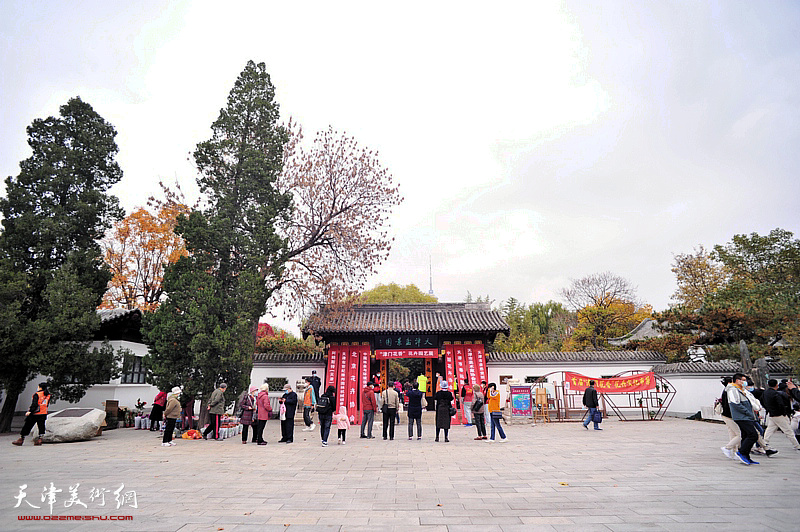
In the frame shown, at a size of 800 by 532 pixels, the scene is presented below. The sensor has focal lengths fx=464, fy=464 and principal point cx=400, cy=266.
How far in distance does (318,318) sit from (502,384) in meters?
8.81

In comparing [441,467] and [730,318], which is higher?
[730,318]

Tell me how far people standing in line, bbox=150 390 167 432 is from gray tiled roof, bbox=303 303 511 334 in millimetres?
5660

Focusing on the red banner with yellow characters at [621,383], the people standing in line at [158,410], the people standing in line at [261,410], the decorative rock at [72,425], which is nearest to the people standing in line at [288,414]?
the people standing in line at [261,410]

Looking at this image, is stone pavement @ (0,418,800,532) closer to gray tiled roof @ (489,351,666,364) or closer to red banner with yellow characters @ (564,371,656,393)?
red banner with yellow characters @ (564,371,656,393)

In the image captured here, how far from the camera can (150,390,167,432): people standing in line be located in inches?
505

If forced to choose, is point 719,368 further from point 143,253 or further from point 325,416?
point 143,253

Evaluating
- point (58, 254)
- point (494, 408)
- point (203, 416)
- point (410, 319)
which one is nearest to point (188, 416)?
point (203, 416)

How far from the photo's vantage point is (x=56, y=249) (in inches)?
511

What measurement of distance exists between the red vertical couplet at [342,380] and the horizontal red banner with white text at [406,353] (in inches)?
52.3

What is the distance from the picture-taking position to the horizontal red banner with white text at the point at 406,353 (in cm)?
1928

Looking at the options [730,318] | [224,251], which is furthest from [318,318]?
[730,318]

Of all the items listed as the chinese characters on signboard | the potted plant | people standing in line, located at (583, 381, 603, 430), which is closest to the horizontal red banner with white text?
the chinese characters on signboard

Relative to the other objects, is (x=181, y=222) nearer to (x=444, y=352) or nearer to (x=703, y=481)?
(x=444, y=352)

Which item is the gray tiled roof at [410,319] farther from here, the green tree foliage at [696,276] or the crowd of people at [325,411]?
the green tree foliage at [696,276]
